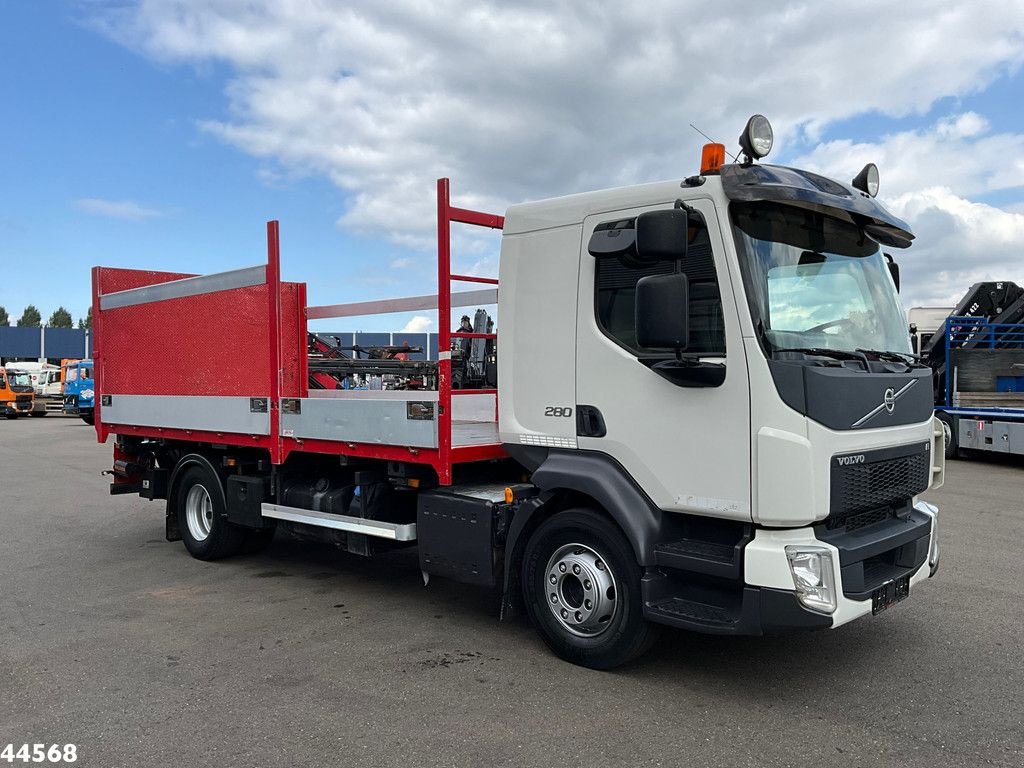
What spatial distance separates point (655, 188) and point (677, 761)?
9.34 ft

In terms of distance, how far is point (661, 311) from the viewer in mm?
3852

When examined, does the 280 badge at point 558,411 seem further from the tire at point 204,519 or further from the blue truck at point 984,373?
the blue truck at point 984,373

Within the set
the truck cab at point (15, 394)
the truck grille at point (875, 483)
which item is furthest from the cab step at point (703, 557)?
the truck cab at point (15, 394)

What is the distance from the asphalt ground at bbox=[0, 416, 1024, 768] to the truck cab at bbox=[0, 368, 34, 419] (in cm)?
3035

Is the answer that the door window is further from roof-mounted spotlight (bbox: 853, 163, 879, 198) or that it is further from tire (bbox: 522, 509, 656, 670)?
roof-mounted spotlight (bbox: 853, 163, 879, 198)

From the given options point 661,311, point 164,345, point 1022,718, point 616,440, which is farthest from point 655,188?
point 164,345

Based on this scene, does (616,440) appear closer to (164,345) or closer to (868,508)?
(868,508)

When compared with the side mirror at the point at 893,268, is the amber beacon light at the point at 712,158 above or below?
above

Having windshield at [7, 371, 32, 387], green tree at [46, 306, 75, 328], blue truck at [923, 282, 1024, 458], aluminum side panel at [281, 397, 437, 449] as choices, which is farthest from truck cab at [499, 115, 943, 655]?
green tree at [46, 306, 75, 328]

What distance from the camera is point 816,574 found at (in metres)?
3.79

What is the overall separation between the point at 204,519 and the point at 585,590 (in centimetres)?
469

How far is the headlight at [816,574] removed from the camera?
3.78m

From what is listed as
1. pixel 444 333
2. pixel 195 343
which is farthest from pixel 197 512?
pixel 444 333

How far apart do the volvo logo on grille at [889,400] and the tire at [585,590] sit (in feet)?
5.01
